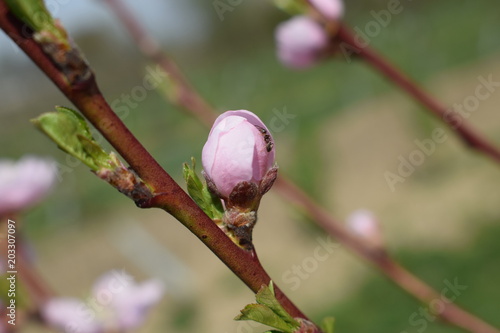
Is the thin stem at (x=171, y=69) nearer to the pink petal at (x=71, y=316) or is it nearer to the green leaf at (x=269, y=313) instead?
the pink petal at (x=71, y=316)

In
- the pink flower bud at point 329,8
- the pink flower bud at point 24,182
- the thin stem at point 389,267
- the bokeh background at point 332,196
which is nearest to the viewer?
the thin stem at point 389,267

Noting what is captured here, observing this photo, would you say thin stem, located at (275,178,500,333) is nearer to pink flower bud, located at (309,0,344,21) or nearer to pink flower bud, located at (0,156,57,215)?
pink flower bud, located at (309,0,344,21)

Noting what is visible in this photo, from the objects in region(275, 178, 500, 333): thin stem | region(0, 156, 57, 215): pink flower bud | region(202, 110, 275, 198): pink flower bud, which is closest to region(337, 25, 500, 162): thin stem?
region(275, 178, 500, 333): thin stem

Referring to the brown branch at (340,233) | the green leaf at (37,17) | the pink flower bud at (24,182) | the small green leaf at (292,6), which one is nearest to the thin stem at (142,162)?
the green leaf at (37,17)

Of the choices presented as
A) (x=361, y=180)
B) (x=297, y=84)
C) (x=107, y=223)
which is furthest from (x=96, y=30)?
(x=361, y=180)

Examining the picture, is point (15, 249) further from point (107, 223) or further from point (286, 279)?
point (107, 223)

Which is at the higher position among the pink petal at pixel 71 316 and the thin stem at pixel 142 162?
the thin stem at pixel 142 162
